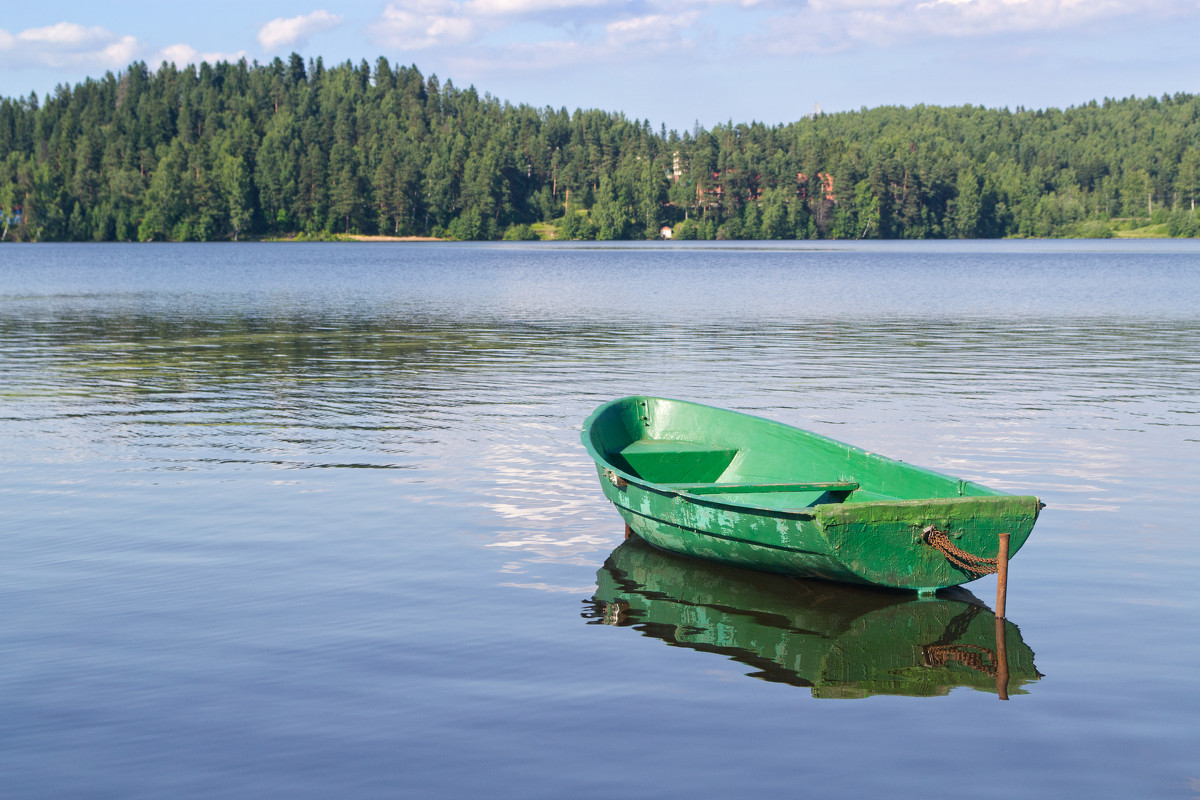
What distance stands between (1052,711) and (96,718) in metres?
7.21

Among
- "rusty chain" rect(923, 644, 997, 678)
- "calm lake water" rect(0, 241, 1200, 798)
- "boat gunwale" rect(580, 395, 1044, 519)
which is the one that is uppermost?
"boat gunwale" rect(580, 395, 1044, 519)

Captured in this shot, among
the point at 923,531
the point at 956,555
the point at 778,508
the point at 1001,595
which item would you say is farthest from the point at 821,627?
the point at 1001,595

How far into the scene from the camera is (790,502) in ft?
44.5

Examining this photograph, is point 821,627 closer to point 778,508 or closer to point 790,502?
point 778,508

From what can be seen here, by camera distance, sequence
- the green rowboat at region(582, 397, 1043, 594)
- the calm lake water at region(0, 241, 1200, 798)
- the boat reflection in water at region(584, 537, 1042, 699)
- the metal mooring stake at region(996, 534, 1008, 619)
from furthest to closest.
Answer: the green rowboat at region(582, 397, 1043, 594), the metal mooring stake at region(996, 534, 1008, 619), the boat reflection in water at region(584, 537, 1042, 699), the calm lake water at region(0, 241, 1200, 798)

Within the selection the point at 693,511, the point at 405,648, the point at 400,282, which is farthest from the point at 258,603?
the point at 400,282

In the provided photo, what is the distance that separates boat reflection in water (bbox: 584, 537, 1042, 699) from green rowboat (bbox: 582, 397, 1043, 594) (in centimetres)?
33

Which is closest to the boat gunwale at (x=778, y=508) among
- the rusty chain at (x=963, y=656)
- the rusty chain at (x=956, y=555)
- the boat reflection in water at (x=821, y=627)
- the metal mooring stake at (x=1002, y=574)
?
the rusty chain at (x=956, y=555)

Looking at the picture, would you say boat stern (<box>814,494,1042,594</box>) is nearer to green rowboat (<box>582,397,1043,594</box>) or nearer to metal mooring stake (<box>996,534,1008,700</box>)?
green rowboat (<box>582,397,1043,594</box>)

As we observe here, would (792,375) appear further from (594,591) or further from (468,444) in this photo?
(594,591)

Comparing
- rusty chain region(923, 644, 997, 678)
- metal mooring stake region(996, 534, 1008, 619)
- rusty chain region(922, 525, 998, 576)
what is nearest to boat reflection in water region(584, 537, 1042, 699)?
rusty chain region(923, 644, 997, 678)

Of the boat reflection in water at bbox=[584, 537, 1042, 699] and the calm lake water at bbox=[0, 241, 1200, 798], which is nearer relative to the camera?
the calm lake water at bbox=[0, 241, 1200, 798]

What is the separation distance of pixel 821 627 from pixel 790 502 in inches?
113

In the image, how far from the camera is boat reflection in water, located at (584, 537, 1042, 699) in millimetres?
9594
